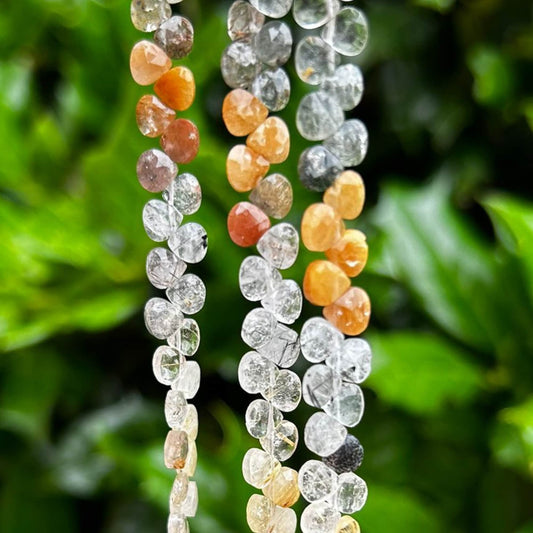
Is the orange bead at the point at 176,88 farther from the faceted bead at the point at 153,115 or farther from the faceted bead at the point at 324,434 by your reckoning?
the faceted bead at the point at 324,434

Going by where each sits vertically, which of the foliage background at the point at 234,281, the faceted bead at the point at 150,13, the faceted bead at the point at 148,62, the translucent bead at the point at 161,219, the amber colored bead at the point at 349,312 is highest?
the faceted bead at the point at 150,13

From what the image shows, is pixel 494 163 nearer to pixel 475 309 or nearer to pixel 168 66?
pixel 475 309

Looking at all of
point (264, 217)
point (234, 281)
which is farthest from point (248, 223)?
point (234, 281)

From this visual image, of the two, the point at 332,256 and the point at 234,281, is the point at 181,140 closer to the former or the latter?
the point at 332,256

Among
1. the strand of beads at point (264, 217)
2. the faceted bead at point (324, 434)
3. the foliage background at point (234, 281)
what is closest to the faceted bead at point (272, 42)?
the strand of beads at point (264, 217)

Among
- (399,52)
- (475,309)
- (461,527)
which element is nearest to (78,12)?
(399,52)

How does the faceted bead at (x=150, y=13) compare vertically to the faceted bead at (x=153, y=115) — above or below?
above
